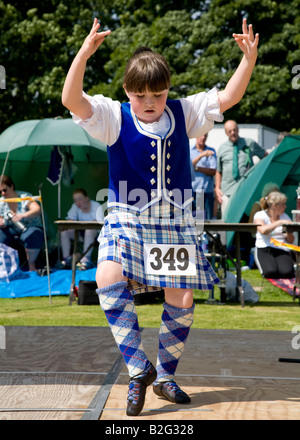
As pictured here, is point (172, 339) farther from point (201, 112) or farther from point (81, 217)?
point (81, 217)

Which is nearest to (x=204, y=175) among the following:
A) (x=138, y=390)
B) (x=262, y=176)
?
(x=262, y=176)

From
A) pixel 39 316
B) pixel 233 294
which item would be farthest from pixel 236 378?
pixel 233 294

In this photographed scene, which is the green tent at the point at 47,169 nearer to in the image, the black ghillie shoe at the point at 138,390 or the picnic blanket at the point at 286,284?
the picnic blanket at the point at 286,284

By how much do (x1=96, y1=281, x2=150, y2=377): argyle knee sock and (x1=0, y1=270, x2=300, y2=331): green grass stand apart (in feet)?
8.07

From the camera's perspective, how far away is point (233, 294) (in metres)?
6.73

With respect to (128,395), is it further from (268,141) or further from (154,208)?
(268,141)

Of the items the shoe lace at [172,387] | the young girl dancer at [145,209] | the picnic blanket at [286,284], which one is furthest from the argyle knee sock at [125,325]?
the picnic blanket at [286,284]

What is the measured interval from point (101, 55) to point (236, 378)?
1809cm

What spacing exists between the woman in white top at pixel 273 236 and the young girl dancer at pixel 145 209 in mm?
4253

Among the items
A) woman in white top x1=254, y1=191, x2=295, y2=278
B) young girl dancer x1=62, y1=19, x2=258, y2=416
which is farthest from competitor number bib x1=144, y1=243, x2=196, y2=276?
woman in white top x1=254, y1=191, x2=295, y2=278

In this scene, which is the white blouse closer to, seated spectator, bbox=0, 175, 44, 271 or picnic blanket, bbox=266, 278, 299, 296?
picnic blanket, bbox=266, 278, 299, 296

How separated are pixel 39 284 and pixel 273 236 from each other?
8.33 ft

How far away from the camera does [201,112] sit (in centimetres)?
275

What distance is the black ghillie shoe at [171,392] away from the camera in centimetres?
247
